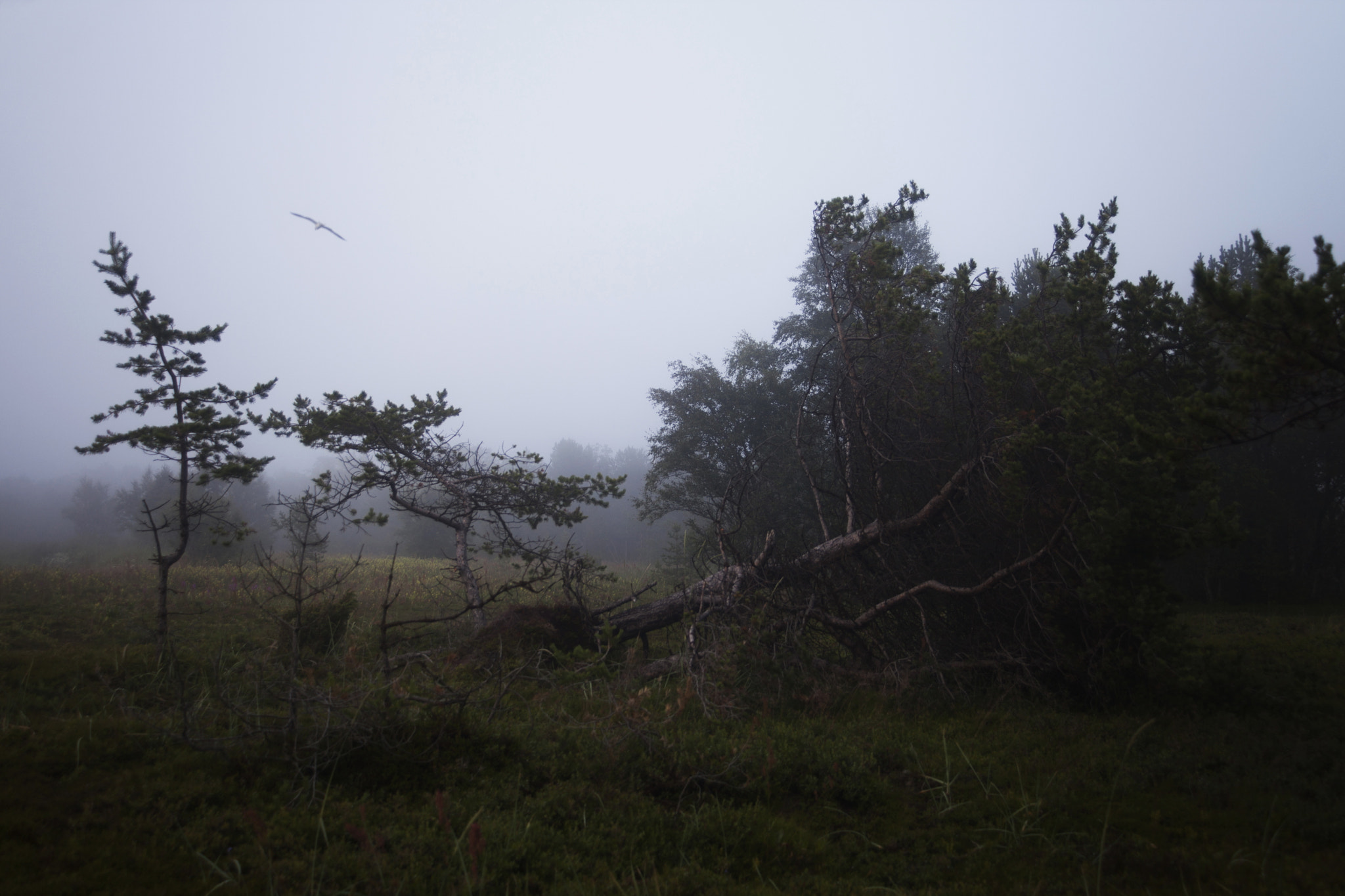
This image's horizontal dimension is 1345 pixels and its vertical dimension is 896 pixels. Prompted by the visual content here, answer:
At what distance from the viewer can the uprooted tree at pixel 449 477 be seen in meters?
9.66

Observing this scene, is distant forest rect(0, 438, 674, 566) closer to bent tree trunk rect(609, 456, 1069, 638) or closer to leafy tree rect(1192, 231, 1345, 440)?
bent tree trunk rect(609, 456, 1069, 638)

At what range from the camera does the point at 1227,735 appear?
16.1 ft

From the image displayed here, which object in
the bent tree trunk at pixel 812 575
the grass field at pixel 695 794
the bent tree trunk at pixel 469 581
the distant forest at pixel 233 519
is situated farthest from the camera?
the distant forest at pixel 233 519

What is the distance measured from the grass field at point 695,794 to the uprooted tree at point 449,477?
385 centimetres

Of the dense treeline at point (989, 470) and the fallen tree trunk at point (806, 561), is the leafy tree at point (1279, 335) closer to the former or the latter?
the dense treeline at point (989, 470)

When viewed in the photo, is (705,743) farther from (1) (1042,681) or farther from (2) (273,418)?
(2) (273,418)

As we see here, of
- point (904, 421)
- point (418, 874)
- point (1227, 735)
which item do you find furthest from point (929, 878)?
point (904, 421)

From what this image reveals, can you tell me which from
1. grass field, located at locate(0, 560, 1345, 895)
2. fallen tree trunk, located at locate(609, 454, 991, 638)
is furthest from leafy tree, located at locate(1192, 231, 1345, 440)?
fallen tree trunk, located at locate(609, 454, 991, 638)

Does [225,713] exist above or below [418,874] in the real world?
above

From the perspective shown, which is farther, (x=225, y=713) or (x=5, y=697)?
(x=5, y=697)

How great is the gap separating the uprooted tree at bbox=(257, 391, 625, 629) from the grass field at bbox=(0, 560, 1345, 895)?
3.85m

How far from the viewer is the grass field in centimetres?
304

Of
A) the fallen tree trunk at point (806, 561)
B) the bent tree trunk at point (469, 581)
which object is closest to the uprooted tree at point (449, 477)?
the bent tree trunk at point (469, 581)

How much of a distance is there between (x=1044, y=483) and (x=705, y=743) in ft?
15.7
